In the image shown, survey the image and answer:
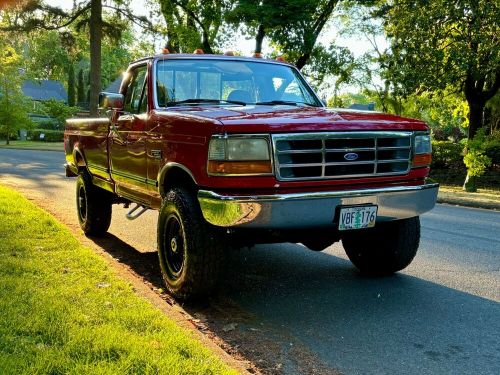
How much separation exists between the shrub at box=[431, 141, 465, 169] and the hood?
16.8 metres

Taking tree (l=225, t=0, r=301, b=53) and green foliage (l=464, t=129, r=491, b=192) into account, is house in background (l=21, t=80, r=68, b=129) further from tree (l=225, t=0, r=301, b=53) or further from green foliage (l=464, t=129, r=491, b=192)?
green foliage (l=464, t=129, r=491, b=192)

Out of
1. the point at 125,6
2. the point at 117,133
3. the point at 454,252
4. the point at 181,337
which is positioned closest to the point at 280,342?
the point at 181,337

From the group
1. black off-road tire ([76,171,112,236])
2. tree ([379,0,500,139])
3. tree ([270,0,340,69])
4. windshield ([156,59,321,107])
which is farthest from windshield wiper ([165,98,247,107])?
tree ([270,0,340,69])

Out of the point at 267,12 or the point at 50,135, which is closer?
the point at 267,12

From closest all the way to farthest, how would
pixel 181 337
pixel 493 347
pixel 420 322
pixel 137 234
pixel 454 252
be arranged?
pixel 181 337
pixel 493 347
pixel 420 322
pixel 454 252
pixel 137 234

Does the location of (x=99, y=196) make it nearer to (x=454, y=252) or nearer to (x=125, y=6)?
(x=454, y=252)

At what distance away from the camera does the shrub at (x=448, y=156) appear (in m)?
20.6

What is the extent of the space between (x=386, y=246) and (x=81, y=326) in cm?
299

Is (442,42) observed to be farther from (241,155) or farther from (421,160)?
(241,155)

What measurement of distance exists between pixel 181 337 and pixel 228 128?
4.89 ft

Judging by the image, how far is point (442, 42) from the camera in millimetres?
18750

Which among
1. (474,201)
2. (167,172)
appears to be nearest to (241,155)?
(167,172)

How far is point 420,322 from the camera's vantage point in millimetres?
4312

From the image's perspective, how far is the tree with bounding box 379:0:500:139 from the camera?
1716 centimetres
